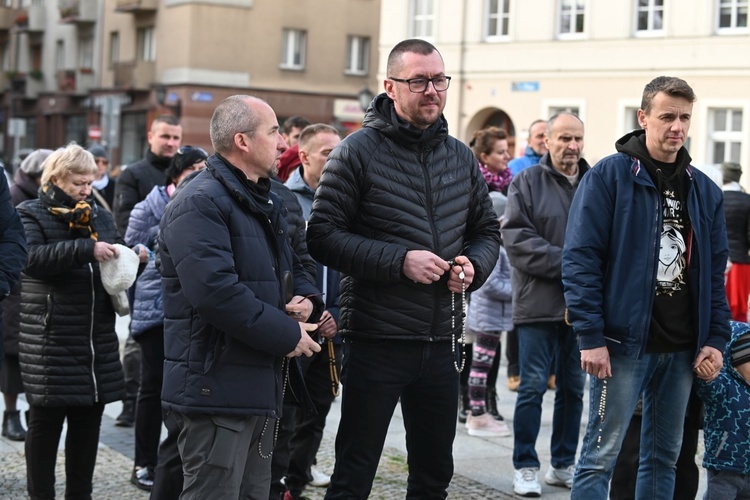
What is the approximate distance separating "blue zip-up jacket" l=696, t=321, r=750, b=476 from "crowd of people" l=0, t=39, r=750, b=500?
1cm

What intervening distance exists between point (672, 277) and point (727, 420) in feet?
2.54

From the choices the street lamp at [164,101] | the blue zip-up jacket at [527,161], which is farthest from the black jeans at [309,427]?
the street lamp at [164,101]

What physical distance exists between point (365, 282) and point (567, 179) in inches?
92.6

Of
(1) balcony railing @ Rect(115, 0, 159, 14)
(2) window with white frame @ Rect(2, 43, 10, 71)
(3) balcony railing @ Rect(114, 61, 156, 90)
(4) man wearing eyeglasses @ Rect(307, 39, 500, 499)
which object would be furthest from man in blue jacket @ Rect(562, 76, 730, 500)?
(2) window with white frame @ Rect(2, 43, 10, 71)

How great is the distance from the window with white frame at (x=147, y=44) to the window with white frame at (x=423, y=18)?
13.5 m

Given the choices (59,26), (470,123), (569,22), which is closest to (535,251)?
(569,22)

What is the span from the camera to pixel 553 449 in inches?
281

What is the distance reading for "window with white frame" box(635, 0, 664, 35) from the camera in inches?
1054

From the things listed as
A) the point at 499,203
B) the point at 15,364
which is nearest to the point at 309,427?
the point at 15,364

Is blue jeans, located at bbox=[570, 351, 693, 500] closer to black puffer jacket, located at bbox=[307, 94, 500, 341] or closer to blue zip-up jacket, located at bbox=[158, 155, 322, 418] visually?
black puffer jacket, located at bbox=[307, 94, 500, 341]

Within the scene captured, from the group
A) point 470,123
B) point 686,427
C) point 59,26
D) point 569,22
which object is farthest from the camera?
point 59,26

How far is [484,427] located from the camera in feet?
28.0

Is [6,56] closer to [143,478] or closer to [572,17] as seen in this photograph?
[572,17]

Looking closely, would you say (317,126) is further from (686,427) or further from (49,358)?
(686,427)
